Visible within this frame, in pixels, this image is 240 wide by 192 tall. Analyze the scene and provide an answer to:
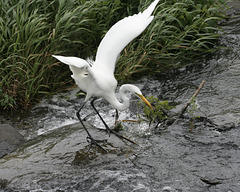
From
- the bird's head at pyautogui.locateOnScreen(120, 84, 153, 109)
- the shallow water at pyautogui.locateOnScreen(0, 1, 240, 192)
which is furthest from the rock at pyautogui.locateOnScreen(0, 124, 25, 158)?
the bird's head at pyautogui.locateOnScreen(120, 84, 153, 109)

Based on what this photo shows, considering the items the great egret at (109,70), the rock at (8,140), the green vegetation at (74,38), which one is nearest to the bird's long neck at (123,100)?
the great egret at (109,70)

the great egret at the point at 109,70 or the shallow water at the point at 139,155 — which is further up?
the great egret at the point at 109,70

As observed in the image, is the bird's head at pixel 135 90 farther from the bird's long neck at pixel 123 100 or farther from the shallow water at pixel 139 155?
the shallow water at pixel 139 155

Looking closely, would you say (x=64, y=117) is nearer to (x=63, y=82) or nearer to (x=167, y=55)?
(x=63, y=82)

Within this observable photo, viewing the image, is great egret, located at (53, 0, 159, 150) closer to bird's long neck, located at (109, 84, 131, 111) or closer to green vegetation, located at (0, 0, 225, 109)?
bird's long neck, located at (109, 84, 131, 111)

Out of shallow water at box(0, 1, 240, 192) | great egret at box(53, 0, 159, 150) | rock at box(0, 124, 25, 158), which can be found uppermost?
great egret at box(53, 0, 159, 150)

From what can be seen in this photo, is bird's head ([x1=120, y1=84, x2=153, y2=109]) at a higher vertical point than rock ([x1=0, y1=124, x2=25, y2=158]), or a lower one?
higher

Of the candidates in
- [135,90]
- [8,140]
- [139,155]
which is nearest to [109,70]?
[135,90]

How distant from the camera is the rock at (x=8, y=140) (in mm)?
4074

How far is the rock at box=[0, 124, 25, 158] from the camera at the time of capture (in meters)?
4.07

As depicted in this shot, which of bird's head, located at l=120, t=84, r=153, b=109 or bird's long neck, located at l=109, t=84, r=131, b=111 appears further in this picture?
bird's long neck, located at l=109, t=84, r=131, b=111

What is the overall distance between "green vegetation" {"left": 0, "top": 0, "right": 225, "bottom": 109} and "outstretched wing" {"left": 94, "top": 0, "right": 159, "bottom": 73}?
1.58 m

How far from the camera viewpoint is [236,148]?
3.80 m

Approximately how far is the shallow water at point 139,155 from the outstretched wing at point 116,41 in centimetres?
80
